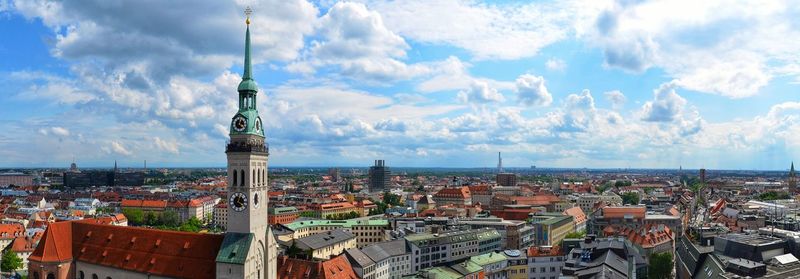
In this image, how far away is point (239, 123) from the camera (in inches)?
2825

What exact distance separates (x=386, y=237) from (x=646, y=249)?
57.6 m

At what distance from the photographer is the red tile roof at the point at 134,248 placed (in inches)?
2800

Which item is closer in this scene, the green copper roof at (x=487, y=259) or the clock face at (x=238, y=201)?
the clock face at (x=238, y=201)

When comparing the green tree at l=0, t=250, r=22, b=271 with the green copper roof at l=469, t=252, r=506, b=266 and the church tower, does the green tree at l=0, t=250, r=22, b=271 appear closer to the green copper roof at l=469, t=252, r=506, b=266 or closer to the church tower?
the church tower

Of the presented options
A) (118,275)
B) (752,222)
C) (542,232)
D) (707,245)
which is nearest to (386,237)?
(542,232)

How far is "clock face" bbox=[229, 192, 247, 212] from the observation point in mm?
69812

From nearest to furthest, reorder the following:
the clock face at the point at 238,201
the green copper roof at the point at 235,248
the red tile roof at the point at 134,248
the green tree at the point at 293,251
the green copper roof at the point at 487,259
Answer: the green copper roof at the point at 235,248 < the clock face at the point at 238,201 < the red tile roof at the point at 134,248 < the green tree at the point at 293,251 < the green copper roof at the point at 487,259

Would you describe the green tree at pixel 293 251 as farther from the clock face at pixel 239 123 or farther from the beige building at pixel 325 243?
the clock face at pixel 239 123

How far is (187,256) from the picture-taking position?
7181 centimetres

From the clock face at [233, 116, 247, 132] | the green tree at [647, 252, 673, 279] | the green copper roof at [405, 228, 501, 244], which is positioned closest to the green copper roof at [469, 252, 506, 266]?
the green copper roof at [405, 228, 501, 244]

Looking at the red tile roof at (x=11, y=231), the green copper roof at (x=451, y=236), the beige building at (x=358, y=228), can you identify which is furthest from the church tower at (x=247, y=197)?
the red tile roof at (x=11, y=231)

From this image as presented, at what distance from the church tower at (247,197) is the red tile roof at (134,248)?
3.05 meters

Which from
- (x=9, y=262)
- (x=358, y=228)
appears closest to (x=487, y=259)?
(x=358, y=228)

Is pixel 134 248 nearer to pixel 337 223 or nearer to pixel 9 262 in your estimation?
pixel 9 262
